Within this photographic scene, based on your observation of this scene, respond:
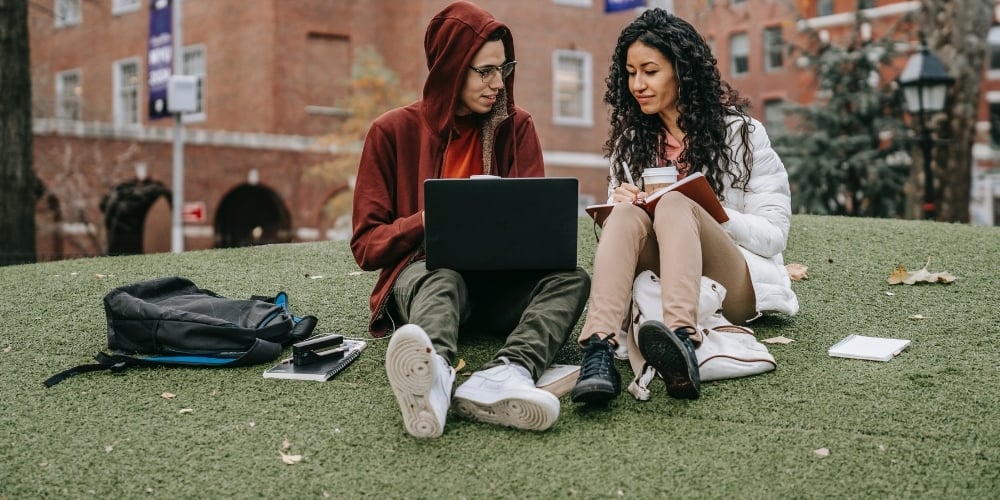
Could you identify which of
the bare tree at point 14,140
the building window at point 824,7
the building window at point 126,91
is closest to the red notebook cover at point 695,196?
the bare tree at point 14,140

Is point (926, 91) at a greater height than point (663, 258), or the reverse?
point (926, 91)

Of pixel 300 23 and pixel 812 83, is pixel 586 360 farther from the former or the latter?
pixel 300 23

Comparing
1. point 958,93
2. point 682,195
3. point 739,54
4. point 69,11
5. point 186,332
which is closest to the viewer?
point 682,195

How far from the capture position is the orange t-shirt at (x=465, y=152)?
165 inches

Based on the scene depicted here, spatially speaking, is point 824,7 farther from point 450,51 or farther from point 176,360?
point 176,360

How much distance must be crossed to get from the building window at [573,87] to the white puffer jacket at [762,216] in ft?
75.4

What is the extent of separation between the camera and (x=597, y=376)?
3158 millimetres

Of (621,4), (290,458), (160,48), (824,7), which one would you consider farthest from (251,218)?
(824,7)

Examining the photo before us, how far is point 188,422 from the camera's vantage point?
128 inches

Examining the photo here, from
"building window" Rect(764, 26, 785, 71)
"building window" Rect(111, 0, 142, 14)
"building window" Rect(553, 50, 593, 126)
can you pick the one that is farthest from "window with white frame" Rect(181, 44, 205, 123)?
"building window" Rect(764, 26, 785, 71)

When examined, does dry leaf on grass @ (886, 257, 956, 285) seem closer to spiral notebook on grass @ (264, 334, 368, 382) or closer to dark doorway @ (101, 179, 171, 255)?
spiral notebook on grass @ (264, 334, 368, 382)

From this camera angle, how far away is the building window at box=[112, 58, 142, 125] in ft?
87.8

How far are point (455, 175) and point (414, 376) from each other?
1499 millimetres

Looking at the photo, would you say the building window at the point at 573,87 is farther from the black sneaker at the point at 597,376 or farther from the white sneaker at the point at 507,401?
the white sneaker at the point at 507,401
